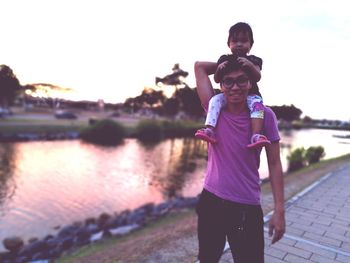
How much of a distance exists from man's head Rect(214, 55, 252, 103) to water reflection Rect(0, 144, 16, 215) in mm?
11131

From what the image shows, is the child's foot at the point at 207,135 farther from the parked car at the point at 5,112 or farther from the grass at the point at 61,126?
the parked car at the point at 5,112

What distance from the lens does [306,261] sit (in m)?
4.04

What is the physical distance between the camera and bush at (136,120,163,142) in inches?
1487

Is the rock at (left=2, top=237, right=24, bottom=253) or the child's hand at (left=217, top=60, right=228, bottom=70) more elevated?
the child's hand at (left=217, top=60, right=228, bottom=70)

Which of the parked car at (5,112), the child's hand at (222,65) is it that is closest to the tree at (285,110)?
the child's hand at (222,65)

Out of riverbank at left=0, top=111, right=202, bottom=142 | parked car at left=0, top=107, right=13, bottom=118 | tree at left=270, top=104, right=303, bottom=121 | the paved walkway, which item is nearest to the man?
tree at left=270, top=104, right=303, bottom=121

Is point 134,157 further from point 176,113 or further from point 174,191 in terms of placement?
point 176,113

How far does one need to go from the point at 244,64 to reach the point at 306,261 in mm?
3356

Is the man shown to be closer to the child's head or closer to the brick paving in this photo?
the child's head

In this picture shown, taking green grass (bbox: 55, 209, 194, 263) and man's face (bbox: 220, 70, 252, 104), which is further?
green grass (bbox: 55, 209, 194, 263)

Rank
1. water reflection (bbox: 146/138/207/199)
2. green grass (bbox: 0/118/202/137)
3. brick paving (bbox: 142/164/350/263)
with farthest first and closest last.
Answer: green grass (bbox: 0/118/202/137) → water reflection (bbox: 146/138/207/199) → brick paving (bbox: 142/164/350/263)

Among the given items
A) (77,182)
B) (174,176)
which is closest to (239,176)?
(77,182)

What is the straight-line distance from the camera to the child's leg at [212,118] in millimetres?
2016

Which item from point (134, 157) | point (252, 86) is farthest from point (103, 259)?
point (134, 157)
